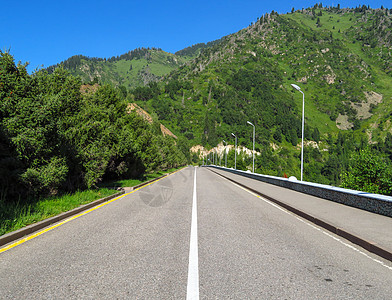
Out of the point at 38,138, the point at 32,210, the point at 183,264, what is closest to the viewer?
the point at 183,264

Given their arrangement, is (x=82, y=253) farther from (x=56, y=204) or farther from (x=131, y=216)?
(x=56, y=204)

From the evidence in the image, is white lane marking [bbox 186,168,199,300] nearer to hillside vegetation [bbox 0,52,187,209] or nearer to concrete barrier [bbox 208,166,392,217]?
hillside vegetation [bbox 0,52,187,209]

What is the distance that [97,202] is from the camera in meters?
11.4

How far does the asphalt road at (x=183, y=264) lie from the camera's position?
11.7ft

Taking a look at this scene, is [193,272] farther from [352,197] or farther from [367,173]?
[367,173]

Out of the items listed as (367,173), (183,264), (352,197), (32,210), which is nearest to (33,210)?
(32,210)

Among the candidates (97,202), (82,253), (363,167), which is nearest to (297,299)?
(82,253)

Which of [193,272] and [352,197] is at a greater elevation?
[352,197]

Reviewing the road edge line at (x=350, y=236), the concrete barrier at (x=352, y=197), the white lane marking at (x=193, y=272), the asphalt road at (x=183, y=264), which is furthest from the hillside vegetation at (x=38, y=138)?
the concrete barrier at (x=352, y=197)

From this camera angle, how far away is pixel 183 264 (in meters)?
4.53

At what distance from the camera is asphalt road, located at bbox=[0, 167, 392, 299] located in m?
3.57

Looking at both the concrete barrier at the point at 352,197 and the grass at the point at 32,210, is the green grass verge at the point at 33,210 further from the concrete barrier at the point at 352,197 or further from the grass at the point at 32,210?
the concrete barrier at the point at 352,197

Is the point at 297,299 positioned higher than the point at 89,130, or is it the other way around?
the point at 89,130

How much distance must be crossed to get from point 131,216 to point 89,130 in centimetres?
622
